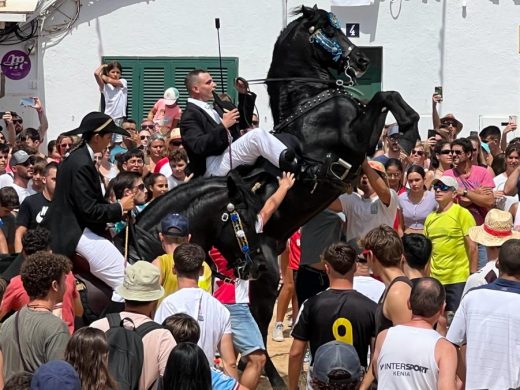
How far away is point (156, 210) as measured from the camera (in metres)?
10.4

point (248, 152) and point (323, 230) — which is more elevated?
point (248, 152)

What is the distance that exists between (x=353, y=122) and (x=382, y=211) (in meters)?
1.08

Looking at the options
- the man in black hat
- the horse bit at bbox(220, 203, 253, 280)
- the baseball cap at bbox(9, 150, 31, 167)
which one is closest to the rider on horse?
the horse bit at bbox(220, 203, 253, 280)

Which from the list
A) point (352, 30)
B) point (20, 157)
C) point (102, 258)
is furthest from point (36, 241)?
point (352, 30)

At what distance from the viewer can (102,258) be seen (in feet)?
31.2

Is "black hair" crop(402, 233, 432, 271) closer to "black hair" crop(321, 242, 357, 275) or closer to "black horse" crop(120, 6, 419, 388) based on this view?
"black hair" crop(321, 242, 357, 275)

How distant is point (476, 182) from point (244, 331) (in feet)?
13.9

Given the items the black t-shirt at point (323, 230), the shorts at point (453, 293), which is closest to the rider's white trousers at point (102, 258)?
the black t-shirt at point (323, 230)

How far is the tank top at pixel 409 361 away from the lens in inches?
272

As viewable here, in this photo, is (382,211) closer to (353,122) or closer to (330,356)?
(353,122)

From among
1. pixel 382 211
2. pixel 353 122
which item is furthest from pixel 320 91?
pixel 382 211

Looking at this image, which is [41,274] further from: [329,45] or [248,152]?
[329,45]

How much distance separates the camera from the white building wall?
21656 millimetres

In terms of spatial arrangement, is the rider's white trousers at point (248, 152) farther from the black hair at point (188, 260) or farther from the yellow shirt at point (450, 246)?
the black hair at point (188, 260)
